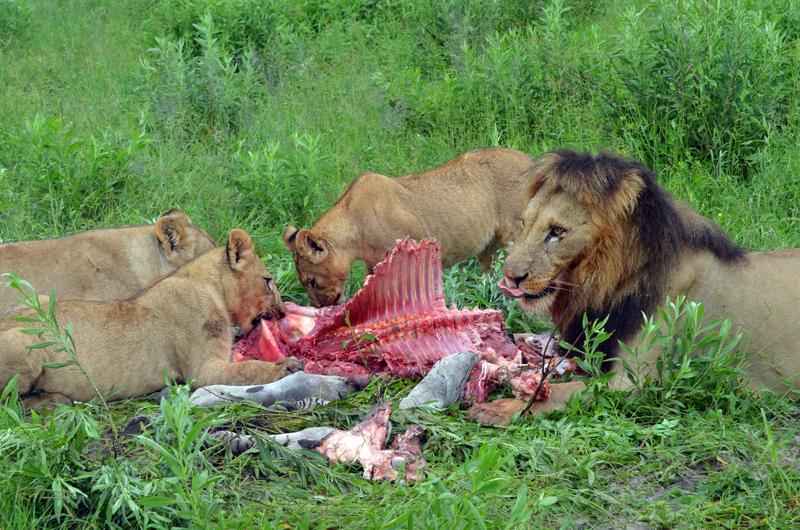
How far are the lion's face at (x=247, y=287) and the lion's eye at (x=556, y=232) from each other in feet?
5.17

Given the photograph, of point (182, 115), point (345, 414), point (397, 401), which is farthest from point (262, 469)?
point (182, 115)

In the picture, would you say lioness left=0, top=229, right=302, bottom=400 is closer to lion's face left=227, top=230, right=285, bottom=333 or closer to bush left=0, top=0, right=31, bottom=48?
lion's face left=227, top=230, right=285, bottom=333

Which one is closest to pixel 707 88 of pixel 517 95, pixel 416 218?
pixel 517 95

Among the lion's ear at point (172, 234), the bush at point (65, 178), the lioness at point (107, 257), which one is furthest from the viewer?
the bush at point (65, 178)

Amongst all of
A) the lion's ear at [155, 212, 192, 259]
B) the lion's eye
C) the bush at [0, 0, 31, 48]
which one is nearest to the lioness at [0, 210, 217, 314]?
the lion's ear at [155, 212, 192, 259]

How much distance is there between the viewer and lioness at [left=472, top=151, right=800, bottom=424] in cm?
467

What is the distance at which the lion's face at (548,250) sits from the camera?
4.70m

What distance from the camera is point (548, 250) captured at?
472cm

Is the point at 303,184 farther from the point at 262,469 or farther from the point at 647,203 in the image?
the point at 262,469

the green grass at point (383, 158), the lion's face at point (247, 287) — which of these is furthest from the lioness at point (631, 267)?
the lion's face at point (247, 287)

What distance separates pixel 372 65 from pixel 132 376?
574 centimetres

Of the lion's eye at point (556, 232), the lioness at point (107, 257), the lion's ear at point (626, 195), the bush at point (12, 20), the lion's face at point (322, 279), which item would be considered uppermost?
the bush at point (12, 20)

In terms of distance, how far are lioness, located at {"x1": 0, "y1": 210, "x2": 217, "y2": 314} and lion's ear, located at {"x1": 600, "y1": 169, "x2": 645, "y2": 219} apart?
2.50m

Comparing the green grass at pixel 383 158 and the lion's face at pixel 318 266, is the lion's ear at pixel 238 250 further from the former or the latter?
the lion's face at pixel 318 266
